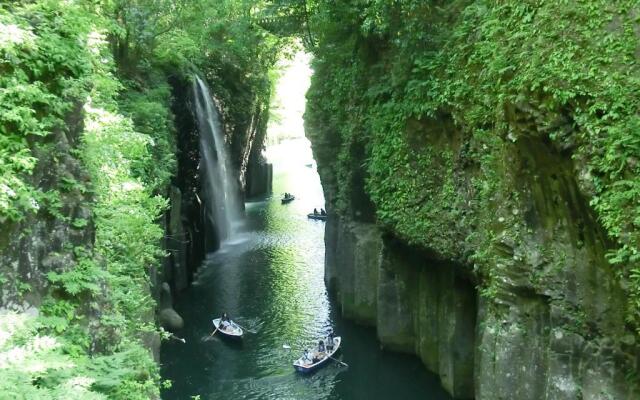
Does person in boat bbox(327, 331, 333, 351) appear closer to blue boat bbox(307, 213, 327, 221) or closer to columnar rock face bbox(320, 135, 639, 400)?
columnar rock face bbox(320, 135, 639, 400)

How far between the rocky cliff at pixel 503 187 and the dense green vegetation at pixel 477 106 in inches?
1.6

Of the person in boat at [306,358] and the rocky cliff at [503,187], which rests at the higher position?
the rocky cliff at [503,187]

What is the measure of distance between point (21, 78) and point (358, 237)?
1605 cm

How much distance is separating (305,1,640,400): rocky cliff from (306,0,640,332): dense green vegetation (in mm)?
39

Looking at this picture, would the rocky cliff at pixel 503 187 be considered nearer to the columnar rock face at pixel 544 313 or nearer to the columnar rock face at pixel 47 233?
the columnar rock face at pixel 544 313

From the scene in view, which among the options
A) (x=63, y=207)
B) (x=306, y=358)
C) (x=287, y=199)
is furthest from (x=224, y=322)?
(x=287, y=199)

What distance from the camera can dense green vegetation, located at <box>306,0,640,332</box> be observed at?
9.84 metres

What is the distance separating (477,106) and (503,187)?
2221 millimetres

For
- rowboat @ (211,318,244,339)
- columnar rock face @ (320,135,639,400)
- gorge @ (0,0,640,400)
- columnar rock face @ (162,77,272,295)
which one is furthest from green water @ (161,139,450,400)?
columnar rock face @ (320,135,639,400)

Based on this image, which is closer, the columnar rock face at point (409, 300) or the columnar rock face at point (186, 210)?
the columnar rock face at point (409, 300)

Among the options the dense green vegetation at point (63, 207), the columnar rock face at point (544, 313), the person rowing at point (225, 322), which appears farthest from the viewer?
the person rowing at point (225, 322)

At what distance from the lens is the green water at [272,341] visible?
18234mm

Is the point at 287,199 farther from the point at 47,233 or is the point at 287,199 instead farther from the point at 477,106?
the point at 47,233

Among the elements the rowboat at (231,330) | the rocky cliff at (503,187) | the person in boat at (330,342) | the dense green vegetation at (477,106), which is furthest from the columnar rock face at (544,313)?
the rowboat at (231,330)
